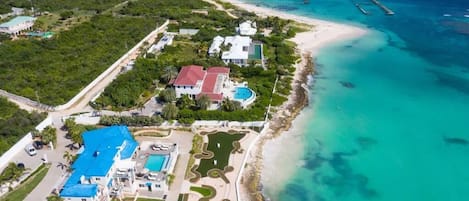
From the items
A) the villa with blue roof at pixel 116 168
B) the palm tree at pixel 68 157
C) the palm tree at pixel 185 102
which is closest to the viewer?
the villa with blue roof at pixel 116 168

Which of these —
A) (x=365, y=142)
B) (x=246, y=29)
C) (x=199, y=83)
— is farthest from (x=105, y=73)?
(x=365, y=142)

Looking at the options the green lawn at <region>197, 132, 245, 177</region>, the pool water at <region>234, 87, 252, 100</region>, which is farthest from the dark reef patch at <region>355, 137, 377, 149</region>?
the pool water at <region>234, 87, 252, 100</region>

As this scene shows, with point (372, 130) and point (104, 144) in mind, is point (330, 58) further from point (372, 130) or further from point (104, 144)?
point (104, 144)

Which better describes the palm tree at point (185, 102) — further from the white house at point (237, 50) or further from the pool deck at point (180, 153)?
the white house at point (237, 50)

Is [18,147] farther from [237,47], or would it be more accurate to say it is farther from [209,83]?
[237,47]

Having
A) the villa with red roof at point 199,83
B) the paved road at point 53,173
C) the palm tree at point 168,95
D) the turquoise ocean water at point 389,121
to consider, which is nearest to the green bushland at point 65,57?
the paved road at point 53,173

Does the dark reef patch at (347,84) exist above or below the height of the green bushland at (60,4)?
below
